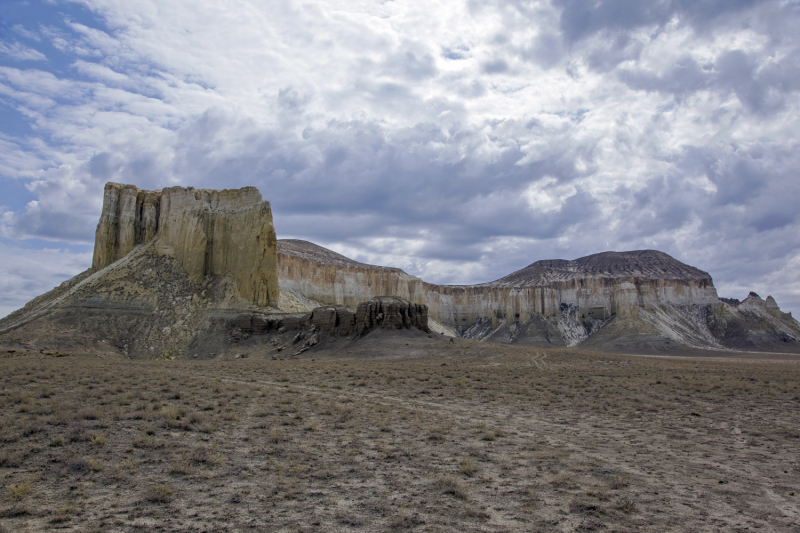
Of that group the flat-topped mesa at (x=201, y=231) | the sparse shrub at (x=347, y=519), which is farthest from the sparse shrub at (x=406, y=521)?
the flat-topped mesa at (x=201, y=231)

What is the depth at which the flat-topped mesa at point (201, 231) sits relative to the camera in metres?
46.1

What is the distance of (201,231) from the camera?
46.8 m

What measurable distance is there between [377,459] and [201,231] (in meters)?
42.4

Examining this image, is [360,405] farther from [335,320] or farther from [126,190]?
[126,190]

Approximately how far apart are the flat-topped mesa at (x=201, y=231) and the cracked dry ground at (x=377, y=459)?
28.3 meters

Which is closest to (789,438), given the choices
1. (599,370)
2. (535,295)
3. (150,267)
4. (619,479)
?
(619,479)

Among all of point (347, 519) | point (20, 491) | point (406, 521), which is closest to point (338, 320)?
point (20, 491)

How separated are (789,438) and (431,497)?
413 inches

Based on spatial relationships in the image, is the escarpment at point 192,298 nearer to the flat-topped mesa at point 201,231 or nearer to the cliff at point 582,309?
the flat-topped mesa at point 201,231

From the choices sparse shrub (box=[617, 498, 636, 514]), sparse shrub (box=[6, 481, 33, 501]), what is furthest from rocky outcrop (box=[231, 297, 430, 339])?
sparse shrub (box=[617, 498, 636, 514])

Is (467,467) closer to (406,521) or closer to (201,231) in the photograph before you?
(406,521)

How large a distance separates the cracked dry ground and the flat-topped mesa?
28.3 metres

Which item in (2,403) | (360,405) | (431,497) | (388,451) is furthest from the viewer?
(360,405)

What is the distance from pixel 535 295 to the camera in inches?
4250
